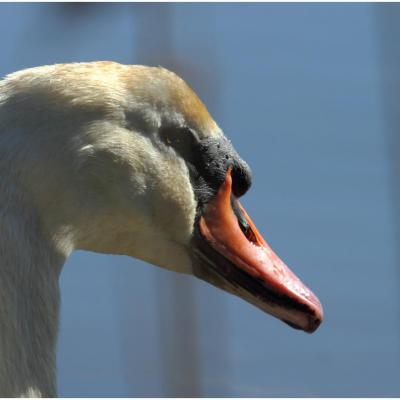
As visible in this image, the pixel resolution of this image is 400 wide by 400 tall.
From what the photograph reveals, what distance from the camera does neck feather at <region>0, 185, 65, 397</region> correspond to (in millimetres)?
3363

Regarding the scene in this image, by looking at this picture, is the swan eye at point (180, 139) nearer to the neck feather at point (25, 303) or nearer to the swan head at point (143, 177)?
the swan head at point (143, 177)

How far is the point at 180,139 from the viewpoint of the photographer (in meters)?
3.80

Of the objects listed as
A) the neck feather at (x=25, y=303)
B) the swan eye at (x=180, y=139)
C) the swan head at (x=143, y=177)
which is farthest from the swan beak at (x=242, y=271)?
the neck feather at (x=25, y=303)

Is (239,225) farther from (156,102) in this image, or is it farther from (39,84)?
(39,84)

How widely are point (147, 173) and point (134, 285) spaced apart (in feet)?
9.44

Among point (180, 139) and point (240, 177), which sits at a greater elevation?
point (180, 139)

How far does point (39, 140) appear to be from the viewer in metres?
3.41

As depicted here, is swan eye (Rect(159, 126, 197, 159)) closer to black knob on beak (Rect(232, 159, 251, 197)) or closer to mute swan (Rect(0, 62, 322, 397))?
mute swan (Rect(0, 62, 322, 397))

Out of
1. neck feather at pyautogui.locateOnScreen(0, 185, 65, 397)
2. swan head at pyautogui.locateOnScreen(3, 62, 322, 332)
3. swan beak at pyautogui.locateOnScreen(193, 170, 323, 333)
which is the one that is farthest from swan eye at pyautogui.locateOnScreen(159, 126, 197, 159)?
neck feather at pyautogui.locateOnScreen(0, 185, 65, 397)

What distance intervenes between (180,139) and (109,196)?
11.5 inches

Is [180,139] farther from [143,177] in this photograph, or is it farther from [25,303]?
[25,303]

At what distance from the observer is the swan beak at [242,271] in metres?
3.89

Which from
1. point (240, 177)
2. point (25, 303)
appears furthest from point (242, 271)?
point (25, 303)

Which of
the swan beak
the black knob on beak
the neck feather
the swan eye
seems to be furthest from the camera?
the black knob on beak
